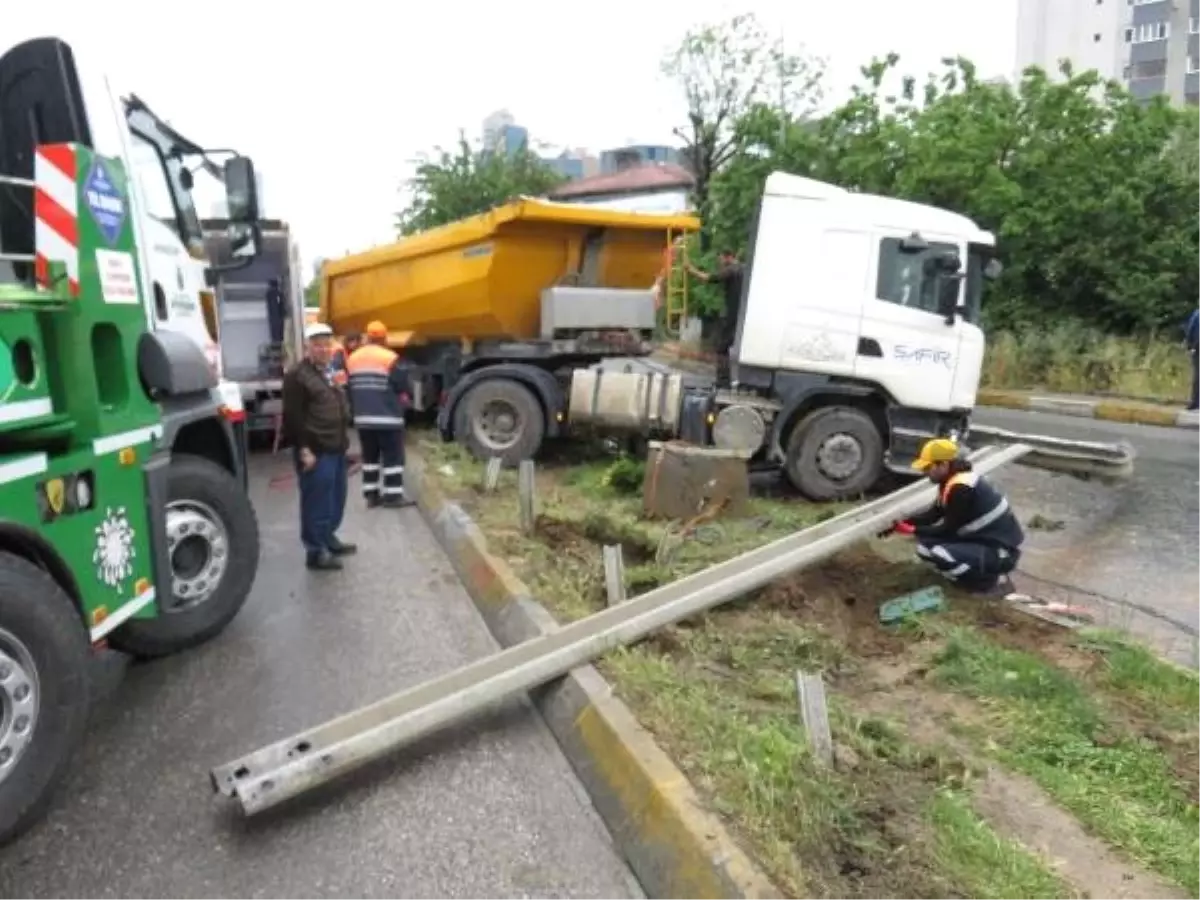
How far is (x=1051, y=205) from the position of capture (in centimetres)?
1742

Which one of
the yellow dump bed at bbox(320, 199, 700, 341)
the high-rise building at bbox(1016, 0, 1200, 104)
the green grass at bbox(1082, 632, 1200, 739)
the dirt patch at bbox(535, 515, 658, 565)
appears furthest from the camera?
the high-rise building at bbox(1016, 0, 1200, 104)

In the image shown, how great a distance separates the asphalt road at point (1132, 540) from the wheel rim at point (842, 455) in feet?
4.63

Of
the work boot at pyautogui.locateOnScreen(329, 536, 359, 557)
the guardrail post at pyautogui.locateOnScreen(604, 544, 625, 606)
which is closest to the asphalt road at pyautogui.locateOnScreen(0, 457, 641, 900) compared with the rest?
the guardrail post at pyautogui.locateOnScreen(604, 544, 625, 606)

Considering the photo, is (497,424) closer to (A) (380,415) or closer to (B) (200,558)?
(A) (380,415)

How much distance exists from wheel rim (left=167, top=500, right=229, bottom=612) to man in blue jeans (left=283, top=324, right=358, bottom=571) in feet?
4.92

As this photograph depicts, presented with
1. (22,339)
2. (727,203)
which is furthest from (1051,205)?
(22,339)

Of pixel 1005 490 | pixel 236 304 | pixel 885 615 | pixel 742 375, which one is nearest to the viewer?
pixel 885 615

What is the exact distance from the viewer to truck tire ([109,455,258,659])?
470 centimetres

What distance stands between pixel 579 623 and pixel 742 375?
4807 mm

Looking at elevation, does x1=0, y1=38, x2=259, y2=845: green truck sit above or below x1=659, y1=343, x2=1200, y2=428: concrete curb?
above

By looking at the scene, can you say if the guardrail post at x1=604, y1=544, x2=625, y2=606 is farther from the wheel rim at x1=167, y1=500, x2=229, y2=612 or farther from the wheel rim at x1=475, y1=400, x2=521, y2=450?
the wheel rim at x1=475, y1=400, x2=521, y2=450

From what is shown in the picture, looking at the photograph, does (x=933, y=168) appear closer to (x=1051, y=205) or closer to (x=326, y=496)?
(x=1051, y=205)

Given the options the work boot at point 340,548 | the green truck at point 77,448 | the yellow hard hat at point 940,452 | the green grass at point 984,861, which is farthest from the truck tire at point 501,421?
the green grass at point 984,861

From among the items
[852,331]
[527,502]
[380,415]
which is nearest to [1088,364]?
[852,331]
